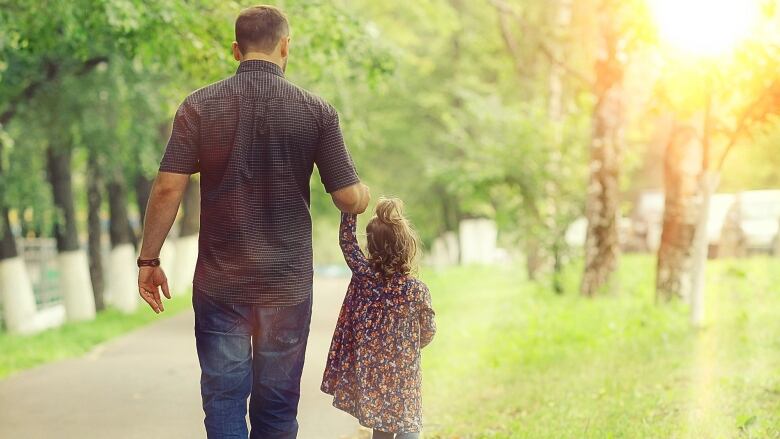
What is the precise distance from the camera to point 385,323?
520 cm

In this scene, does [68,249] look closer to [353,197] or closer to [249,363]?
[249,363]

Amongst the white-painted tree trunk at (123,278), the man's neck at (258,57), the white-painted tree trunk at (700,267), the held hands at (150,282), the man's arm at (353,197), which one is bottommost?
the white-painted tree trunk at (123,278)

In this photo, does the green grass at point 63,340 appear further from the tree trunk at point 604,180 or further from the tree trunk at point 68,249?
the tree trunk at point 604,180

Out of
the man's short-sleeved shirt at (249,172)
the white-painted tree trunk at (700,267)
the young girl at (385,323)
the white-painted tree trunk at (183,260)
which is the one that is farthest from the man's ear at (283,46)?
the white-painted tree trunk at (183,260)

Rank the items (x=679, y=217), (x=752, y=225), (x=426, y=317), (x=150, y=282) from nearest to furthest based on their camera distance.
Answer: (x=150, y=282)
(x=426, y=317)
(x=679, y=217)
(x=752, y=225)

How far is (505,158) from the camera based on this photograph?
22547 millimetres

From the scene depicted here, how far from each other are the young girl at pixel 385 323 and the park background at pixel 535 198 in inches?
15.9

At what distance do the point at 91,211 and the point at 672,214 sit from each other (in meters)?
13.5

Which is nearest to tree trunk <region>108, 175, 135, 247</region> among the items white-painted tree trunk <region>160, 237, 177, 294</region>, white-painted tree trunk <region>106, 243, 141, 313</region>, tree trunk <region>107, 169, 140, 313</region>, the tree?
tree trunk <region>107, 169, 140, 313</region>

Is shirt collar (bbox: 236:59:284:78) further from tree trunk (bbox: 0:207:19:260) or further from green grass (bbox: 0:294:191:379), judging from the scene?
tree trunk (bbox: 0:207:19:260)

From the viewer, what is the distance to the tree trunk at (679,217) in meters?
14.3

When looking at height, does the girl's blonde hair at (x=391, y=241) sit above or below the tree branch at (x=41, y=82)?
below

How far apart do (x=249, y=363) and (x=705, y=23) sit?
817 cm

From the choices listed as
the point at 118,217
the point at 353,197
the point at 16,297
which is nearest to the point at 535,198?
the point at 118,217
